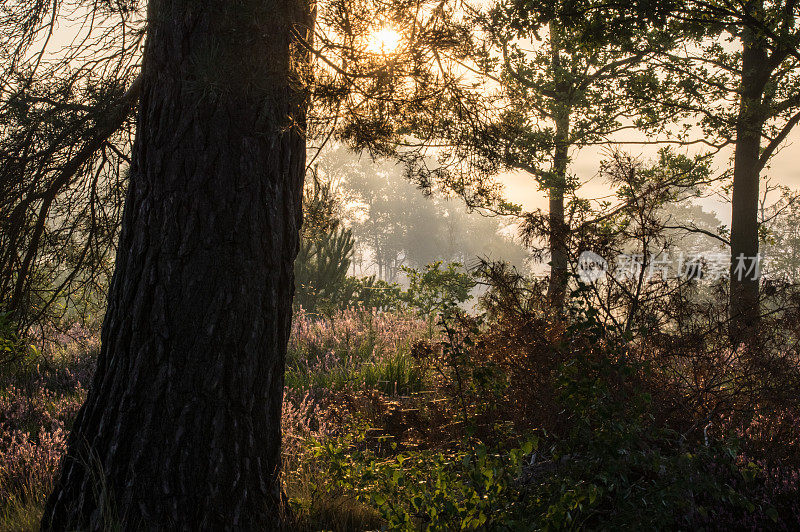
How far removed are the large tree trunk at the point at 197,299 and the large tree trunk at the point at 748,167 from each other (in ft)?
28.5

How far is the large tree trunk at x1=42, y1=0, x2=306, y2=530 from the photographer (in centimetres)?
254

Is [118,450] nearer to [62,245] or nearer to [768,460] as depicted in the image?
[62,245]

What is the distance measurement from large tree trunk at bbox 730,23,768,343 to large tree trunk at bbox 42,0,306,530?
342 inches

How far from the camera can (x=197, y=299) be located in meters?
2.59

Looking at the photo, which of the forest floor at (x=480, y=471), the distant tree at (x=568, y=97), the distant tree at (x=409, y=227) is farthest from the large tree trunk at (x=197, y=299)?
the distant tree at (x=409, y=227)

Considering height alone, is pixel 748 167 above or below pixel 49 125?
above

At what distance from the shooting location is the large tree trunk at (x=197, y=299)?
8.34 feet

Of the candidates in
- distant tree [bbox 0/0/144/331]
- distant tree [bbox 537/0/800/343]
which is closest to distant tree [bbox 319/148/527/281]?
distant tree [bbox 537/0/800/343]

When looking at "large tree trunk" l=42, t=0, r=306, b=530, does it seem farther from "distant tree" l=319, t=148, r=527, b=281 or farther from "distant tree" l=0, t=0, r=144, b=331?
"distant tree" l=319, t=148, r=527, b=281

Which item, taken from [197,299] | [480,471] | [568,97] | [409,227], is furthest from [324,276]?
[409,227]

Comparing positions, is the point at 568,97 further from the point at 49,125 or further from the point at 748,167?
the point at 49,125

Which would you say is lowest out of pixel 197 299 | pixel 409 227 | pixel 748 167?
pixel 197 299

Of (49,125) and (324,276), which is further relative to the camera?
(324,276)

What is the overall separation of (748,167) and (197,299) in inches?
416
